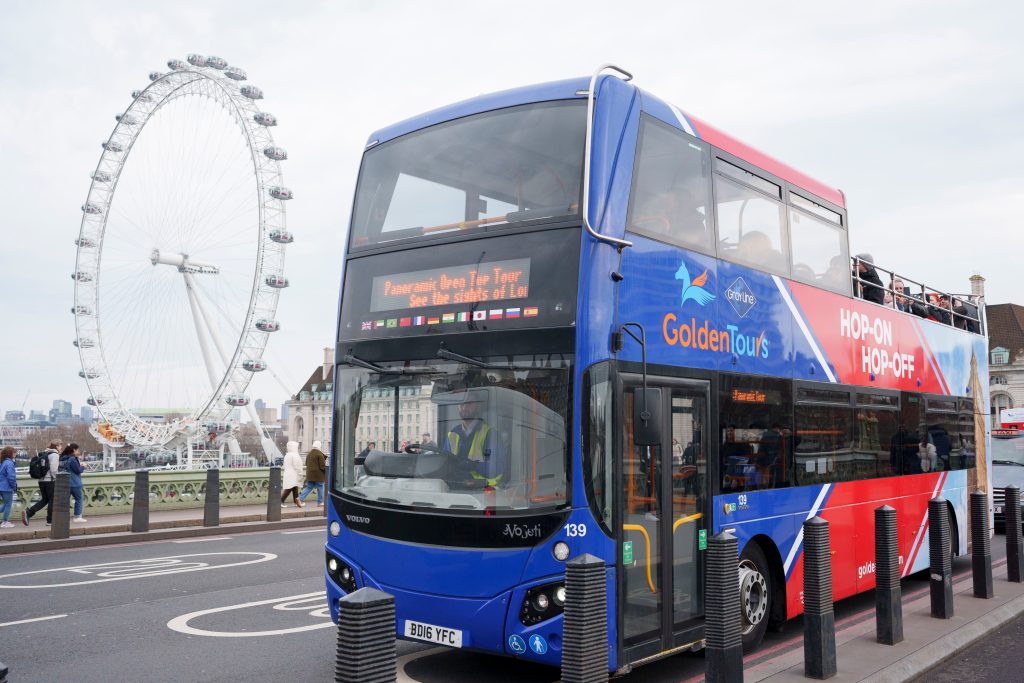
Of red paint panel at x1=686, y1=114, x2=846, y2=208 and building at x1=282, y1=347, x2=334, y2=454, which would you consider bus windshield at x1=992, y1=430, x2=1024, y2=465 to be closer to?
red paint panel at x1=686, y1=114, x2=846, y2=208

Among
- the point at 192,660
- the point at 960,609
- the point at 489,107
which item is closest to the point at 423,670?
the point at 192,660

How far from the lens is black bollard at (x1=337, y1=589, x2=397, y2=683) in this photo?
3.37 metres

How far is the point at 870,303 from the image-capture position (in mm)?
9695

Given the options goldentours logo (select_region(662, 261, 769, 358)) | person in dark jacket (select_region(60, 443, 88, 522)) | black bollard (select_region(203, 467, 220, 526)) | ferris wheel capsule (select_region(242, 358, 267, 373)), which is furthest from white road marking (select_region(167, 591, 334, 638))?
ferris wheel capsule (select_region(242, 358, 267, 373))

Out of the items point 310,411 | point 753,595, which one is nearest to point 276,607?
point 753,595

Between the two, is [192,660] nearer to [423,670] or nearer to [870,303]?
[423,670]

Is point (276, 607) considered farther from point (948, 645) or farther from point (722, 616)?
point (948, 645)

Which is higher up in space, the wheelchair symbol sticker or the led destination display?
the led destination display

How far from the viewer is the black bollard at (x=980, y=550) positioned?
30.7 feet

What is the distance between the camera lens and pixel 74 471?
16328mm

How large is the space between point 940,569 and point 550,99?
5521 mm

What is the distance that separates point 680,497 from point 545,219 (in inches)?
86.2

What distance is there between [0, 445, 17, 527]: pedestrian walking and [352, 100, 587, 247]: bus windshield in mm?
11189

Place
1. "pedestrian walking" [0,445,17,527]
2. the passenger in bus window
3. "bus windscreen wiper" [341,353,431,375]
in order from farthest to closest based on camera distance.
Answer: "pedestrian walking" [0,445,17,527]
the passenger in bus window
"bus windscreen wiper" [341,353,431,375]
